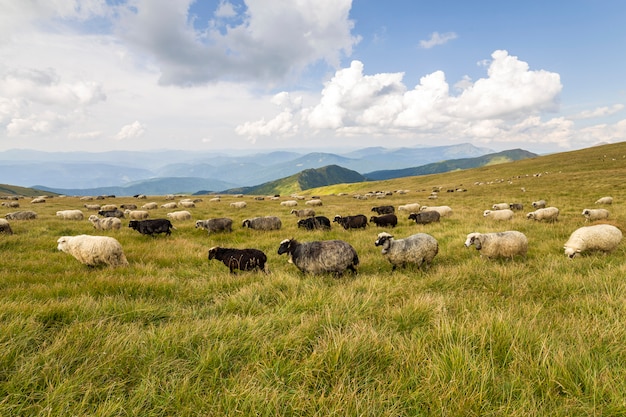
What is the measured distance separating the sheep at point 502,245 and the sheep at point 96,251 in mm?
11537

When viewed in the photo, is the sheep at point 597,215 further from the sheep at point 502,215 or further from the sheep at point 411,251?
the sheep at point 411,251

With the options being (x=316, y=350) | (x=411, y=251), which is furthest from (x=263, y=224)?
(x=316, y=350)

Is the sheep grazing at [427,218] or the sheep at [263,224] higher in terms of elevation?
the sheep at [263,224]

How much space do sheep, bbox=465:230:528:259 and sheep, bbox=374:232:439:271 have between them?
1.86 metres

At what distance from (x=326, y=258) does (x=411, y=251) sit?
2.63 metres

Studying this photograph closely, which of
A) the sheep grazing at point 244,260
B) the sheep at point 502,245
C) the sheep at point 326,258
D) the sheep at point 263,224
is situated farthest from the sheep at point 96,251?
the sheep at point 502,245

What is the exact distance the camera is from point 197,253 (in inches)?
396

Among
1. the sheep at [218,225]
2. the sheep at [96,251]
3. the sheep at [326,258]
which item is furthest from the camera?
the sheep at [218,225]

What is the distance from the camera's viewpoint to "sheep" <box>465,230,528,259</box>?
8.48 m

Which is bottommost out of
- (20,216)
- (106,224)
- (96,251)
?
(96,251)

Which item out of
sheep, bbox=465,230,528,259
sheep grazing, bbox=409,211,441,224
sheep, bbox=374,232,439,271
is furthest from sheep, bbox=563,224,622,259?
sheep grazing, bbox=409,211,441,224

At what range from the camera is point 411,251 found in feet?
26.5

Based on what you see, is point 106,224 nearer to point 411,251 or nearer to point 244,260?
point 244,260

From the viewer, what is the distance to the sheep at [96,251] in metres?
8.21
